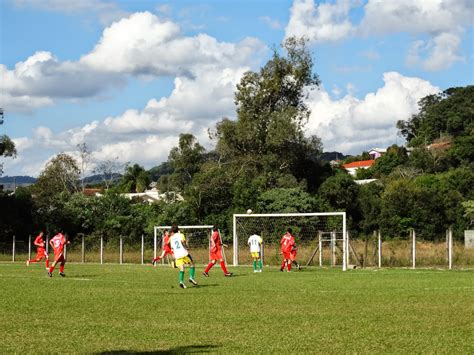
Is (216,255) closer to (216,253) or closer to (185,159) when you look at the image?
(216,253)

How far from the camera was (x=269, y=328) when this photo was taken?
13.3 metres

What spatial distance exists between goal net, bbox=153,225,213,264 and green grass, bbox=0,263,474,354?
1040 inches

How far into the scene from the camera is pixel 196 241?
2061 inches

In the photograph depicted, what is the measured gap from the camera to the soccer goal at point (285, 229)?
42353 millimetres

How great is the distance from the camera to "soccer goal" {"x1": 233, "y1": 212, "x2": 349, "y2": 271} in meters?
42.4

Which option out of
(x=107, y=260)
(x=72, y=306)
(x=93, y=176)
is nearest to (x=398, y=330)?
(x=72, y=306)

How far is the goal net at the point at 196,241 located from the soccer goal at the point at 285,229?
115 inches

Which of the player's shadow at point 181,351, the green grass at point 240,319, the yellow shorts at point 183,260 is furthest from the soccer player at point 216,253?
the player's shadow at point 181,351

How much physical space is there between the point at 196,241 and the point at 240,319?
37827mm

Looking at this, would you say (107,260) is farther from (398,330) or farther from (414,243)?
(398,330)

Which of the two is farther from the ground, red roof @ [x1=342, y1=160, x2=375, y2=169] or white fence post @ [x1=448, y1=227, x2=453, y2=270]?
red roof @ [x1=342, y1=160, x2=375, y2=169]

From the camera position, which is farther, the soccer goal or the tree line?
the tree line

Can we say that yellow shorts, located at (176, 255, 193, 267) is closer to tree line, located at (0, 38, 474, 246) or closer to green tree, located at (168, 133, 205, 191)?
tree line, located at (0, 38, 474, 246)

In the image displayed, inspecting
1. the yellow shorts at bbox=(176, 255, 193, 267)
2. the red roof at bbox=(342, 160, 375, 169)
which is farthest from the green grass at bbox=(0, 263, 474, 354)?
the red roof at bbox=(342, 160, 375, 169)
